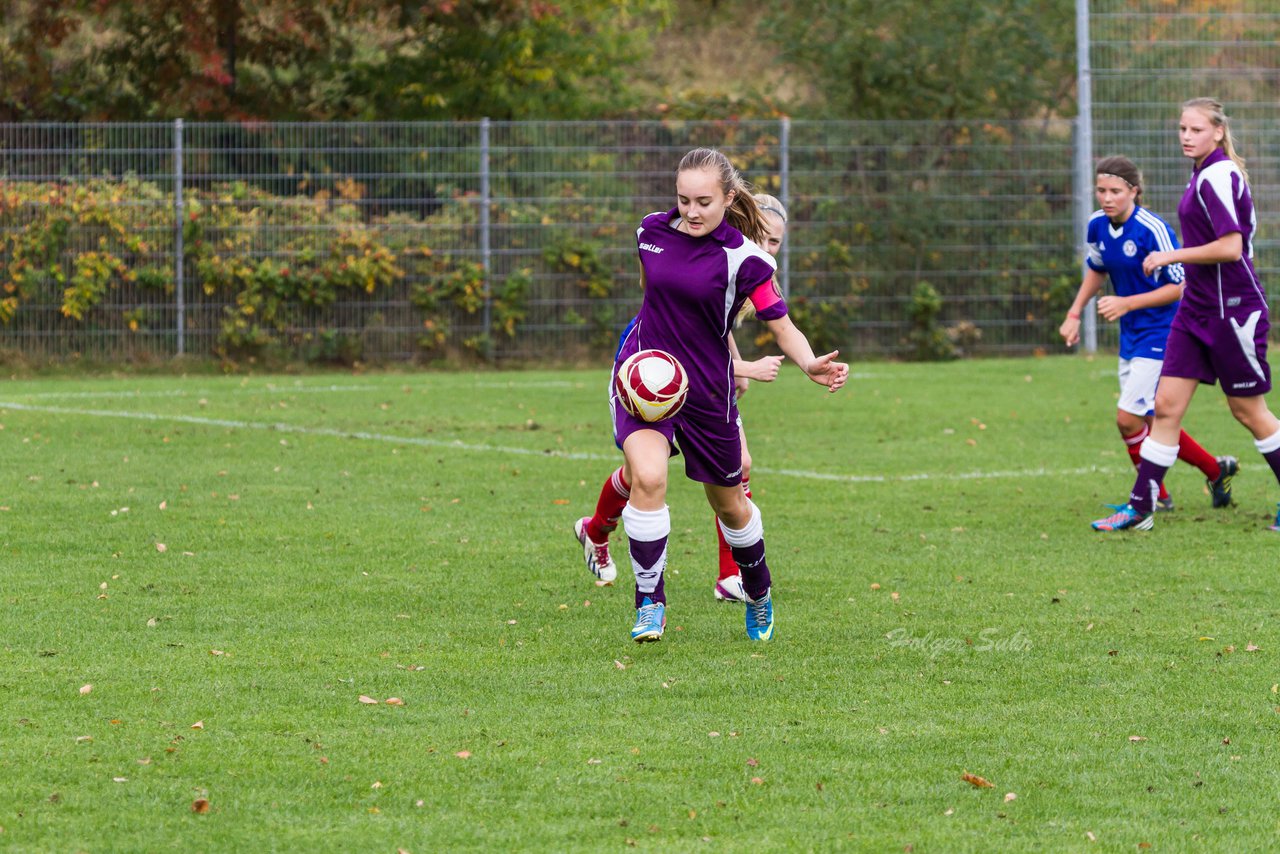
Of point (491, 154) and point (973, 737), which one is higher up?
point (491, 154)

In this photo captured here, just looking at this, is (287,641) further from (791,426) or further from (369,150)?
(369,150)

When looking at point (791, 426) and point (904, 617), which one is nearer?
point (904, 617)

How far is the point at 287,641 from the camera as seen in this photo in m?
6.35

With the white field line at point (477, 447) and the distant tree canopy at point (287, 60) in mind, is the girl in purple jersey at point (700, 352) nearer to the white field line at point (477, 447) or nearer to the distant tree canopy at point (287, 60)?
the white field line at point (477, 447)

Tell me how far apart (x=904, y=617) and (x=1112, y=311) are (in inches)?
116

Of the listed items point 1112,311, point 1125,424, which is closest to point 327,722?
point 1112,311

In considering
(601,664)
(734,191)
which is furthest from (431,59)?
(601,664)

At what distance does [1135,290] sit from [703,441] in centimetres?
440

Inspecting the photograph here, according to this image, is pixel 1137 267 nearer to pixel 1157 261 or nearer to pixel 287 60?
pixel 1157 261

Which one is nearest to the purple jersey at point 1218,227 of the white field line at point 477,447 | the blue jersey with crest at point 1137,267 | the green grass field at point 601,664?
the blue jersey with crest at point 1137,267

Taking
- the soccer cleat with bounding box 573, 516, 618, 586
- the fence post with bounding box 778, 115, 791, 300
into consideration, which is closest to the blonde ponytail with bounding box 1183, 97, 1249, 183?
the soccer cleat with bounding box 573, 516, 618, 586

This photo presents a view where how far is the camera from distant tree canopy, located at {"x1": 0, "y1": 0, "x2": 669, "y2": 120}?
23.1 meters

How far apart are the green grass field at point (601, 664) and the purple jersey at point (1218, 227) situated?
4.07ft

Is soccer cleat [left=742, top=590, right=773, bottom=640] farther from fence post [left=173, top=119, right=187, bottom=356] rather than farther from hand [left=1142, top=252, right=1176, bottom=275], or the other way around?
fence post [left=173, top=119, right=187, bottom=356]
